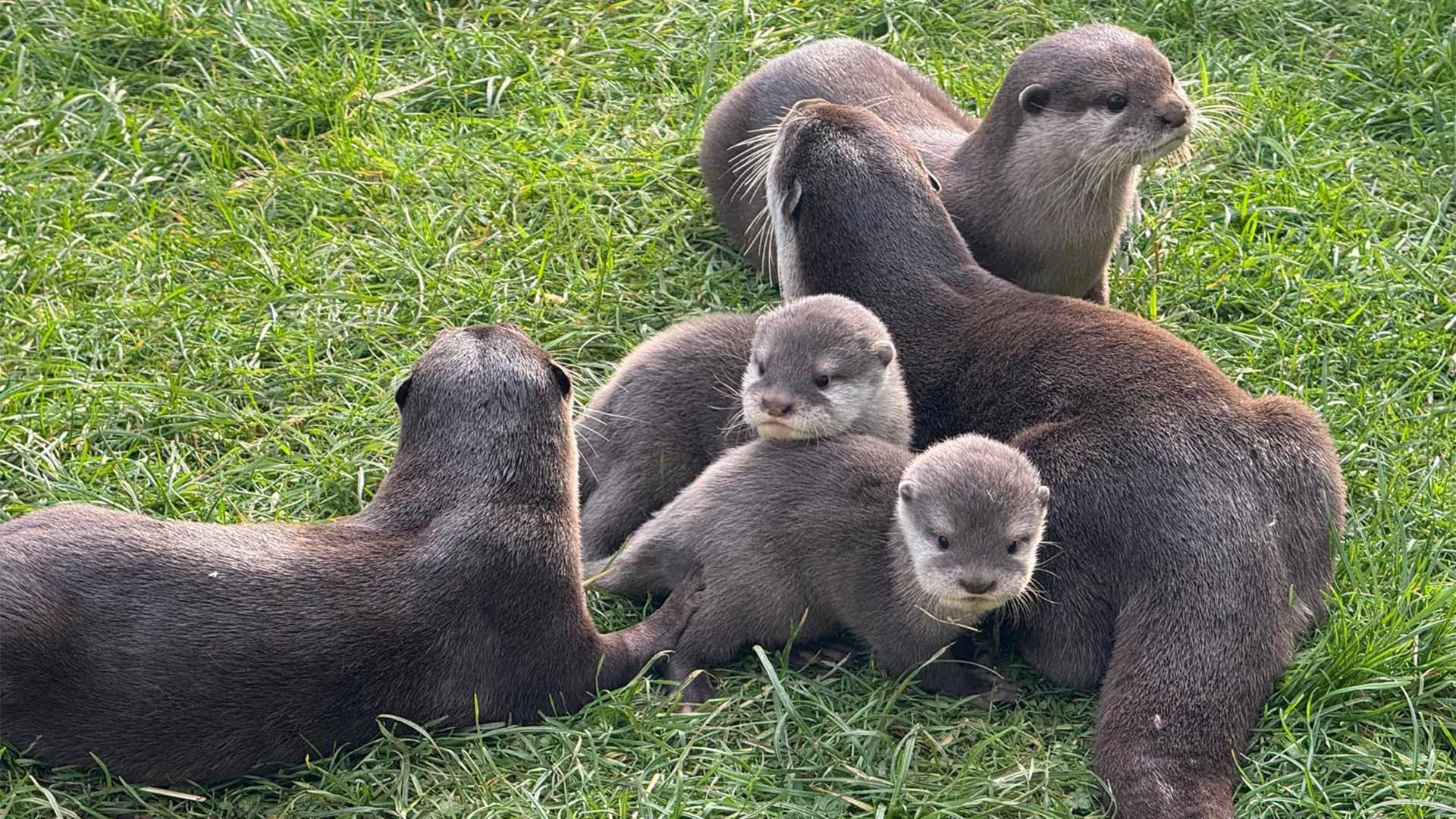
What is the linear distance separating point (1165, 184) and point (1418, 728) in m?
2.46

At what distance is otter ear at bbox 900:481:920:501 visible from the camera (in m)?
3.72

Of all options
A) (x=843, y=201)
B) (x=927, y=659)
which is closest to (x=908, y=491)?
(x=927, y=659)

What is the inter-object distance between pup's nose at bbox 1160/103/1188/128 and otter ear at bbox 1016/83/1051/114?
1.09ft

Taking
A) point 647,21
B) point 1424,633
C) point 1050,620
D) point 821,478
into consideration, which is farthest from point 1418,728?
point 647,21

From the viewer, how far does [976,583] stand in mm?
3625

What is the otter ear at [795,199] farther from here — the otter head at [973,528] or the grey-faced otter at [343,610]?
the otter head at [973,528]

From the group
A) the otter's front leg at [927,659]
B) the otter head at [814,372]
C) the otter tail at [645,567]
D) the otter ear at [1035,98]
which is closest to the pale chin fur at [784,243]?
the otter head at [814,372]

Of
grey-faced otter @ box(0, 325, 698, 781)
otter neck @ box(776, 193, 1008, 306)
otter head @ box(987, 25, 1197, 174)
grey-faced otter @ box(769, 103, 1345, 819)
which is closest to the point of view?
grey-faced otter @ box(0, 325, 698, 781)

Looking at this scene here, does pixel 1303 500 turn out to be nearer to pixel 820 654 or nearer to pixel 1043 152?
pixel 820 654

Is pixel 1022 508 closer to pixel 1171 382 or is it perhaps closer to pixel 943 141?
pixel 1171 382

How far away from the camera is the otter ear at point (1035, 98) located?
192 inches

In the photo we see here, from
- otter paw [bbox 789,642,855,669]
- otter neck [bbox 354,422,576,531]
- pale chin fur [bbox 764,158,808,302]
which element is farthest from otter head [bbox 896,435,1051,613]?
pale chin fur [bbox 764,158,808,302]

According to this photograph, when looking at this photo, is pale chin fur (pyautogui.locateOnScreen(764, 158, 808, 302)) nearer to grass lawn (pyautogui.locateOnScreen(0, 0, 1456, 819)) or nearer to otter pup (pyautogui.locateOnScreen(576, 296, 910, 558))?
otter pup (pyautogui.locateOnScreen(576, 296, 910, 558))

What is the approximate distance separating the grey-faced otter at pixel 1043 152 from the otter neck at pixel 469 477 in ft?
3.70
